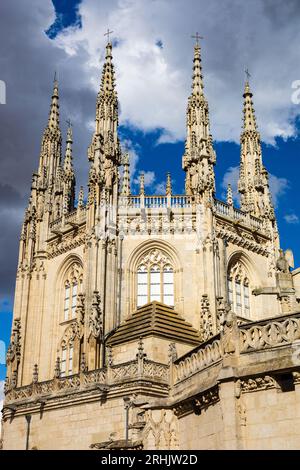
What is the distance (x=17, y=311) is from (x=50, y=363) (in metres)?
3.80

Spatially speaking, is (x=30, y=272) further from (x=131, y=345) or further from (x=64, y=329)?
(x=131, y=345)

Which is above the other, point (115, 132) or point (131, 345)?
point (115, 132)

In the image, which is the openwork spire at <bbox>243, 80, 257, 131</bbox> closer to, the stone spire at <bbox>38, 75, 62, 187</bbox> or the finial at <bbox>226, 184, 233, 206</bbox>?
the finial at <bbox>226, 184, 233, 206</bbox>

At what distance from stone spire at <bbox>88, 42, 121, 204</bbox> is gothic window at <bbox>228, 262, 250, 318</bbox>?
803 centimetres

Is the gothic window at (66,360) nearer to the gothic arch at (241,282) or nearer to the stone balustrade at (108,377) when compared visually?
the stone balustrade at (108,377)

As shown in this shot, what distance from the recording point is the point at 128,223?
106 ft

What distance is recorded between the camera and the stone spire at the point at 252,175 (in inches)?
1499

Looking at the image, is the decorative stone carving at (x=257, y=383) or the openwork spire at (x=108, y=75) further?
the openwork spire at (x=108, y=75)

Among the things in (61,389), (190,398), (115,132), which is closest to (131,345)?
(61,389)

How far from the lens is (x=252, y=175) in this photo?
39375 mm

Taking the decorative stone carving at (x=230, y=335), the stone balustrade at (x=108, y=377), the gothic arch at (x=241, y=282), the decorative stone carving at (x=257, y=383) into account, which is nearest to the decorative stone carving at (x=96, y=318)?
the stone balustrade at (x=108, y=377)

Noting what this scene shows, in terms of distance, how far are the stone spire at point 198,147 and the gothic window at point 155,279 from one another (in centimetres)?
409

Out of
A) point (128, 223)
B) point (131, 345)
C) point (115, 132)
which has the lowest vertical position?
point (131, 345)

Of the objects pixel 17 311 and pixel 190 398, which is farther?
pixel 17 311
